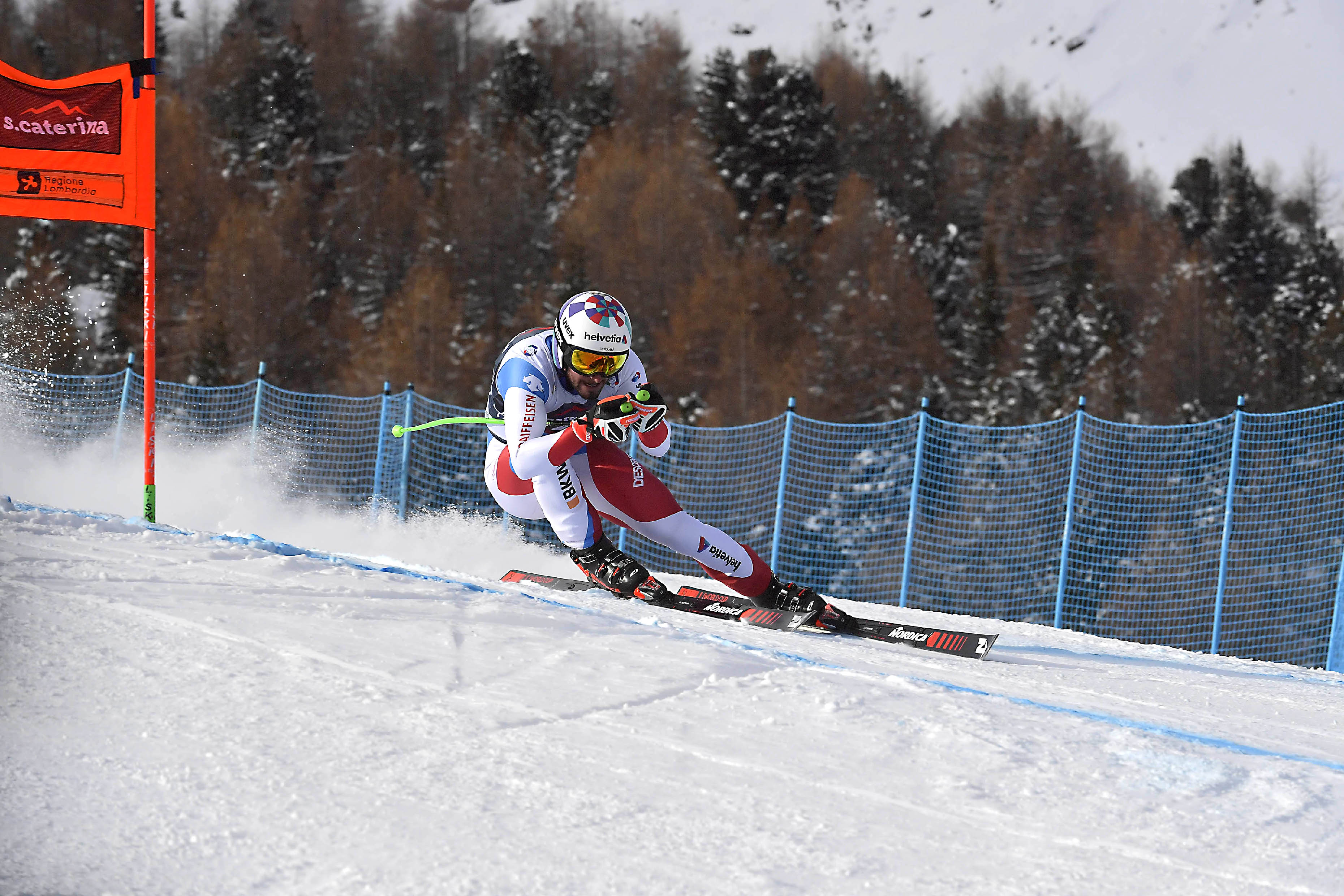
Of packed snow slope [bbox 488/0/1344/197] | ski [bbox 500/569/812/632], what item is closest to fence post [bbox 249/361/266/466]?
ski [bbox 500/569/812/632]

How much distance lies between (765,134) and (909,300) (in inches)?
484

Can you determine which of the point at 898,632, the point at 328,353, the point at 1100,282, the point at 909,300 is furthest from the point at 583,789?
the point at 1100,282

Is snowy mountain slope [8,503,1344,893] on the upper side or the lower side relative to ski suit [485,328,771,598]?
lower

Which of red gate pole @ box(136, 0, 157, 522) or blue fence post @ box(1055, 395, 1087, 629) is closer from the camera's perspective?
red gate pole @ box(136, 0, 157, 522)

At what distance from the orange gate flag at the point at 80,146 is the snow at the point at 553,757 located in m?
3.05

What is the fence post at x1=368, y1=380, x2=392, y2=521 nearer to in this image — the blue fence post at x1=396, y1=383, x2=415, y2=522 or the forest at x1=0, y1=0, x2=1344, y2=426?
the blue fence post at x1=396, y1=383, x2=415, y2=522

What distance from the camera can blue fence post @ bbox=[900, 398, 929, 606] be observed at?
9.68 m

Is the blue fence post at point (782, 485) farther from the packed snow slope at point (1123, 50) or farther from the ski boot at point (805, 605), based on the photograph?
the packed snow slope at point (1123, 50)

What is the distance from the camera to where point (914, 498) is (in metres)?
9.84

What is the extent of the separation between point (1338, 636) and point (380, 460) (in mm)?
7762

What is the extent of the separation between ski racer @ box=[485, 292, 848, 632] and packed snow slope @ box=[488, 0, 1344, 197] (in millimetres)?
73037

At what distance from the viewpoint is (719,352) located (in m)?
41.1

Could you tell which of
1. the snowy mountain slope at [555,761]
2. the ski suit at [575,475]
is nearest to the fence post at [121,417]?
the ski suit at [575,475]

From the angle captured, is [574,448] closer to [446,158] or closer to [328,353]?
[328,353]
